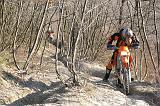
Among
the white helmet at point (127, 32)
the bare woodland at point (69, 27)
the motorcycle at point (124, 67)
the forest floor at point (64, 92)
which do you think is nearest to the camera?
the forest floor at point (64, 92)

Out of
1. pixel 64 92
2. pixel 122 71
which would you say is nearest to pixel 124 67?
pixel 122 71

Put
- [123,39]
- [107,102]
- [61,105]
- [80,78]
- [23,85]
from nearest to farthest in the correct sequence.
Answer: [61,105]
[107,102]
[80,78]
[123,39]
[23,85]

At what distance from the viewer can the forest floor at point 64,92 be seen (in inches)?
298

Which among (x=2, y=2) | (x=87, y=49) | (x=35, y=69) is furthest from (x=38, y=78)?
(x=87, y=49)

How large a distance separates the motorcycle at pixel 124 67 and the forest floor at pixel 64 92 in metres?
0.22

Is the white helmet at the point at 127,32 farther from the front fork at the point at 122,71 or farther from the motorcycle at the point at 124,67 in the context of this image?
the front fork at the point at 122,71

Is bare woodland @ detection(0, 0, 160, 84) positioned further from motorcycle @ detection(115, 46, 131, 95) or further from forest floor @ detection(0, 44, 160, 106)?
motorcycle @ detection(115, 46, 131, 95)

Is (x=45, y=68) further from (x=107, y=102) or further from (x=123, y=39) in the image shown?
(x=107, y=102)

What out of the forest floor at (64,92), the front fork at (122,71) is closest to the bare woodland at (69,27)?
the forest floor at (64,92)

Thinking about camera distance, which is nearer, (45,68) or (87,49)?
(45,68)

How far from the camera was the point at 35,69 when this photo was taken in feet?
40.6

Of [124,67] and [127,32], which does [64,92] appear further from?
[127,32]

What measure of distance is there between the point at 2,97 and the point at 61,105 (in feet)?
7.42

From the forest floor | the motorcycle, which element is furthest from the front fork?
the forest floor
